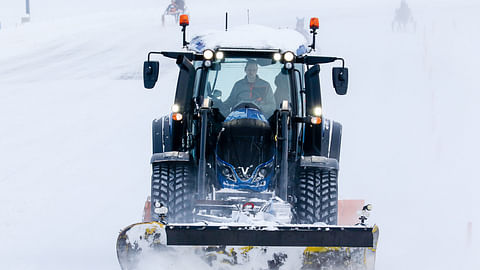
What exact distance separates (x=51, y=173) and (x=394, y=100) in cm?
975

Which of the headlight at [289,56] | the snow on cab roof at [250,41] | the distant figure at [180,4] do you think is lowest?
the headlight at [289,56]

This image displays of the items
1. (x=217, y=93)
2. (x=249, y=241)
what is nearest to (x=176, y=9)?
(x=217, y=93)

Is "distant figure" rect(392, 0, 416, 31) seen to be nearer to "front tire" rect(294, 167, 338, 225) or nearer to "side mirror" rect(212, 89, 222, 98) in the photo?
"side mirror" rect(212, 89, 222, 98)

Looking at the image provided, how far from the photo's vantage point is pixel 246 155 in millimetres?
5570

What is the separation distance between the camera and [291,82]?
600 centimetres

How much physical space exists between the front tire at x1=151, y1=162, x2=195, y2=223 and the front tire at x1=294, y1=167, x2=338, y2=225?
0.88 meters

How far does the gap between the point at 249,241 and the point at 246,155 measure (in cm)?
113

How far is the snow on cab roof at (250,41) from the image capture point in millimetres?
5957

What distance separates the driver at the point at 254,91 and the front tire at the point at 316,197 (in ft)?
2.24

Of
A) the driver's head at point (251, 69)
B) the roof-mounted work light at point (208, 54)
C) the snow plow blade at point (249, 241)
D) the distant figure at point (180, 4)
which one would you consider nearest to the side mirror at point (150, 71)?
the roof-mounted work light at point (208, 54)

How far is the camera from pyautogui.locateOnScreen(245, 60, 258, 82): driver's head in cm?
602

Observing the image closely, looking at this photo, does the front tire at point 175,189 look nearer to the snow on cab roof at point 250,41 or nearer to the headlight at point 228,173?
the headlight at point 228,173

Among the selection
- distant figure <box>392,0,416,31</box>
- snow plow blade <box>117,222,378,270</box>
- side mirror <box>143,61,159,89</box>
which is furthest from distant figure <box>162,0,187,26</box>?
snow plow blade <box>117,222,378,270</box>

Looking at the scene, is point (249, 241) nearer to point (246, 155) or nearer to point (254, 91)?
point (246, 155)
